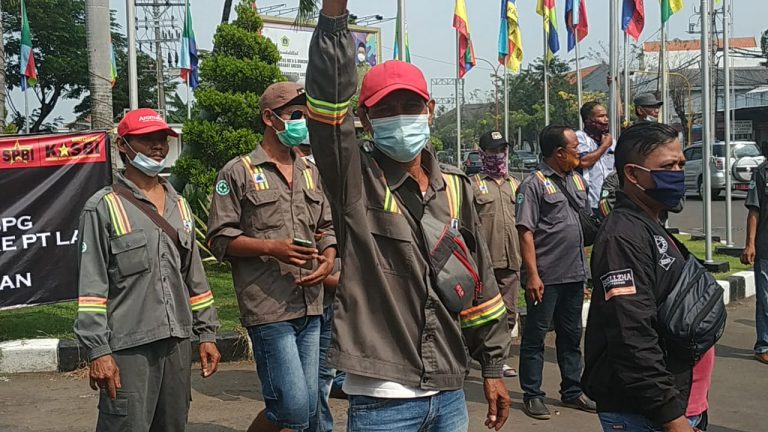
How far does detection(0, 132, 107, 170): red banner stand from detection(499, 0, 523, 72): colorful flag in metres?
14.4

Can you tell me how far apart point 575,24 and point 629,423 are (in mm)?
16886

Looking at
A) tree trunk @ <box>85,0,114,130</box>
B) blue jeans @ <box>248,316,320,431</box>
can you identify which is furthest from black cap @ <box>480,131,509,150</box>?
tree trunk @ <box>85,0,114,130</box>

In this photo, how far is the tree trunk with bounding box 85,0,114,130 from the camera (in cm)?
820

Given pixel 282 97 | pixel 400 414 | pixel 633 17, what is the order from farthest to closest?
pixel 633 17 → pixel 282 97 → pixel 400 414

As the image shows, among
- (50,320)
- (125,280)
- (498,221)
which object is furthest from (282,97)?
(50,320)

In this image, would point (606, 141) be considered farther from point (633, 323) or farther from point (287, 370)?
point (633, 323)

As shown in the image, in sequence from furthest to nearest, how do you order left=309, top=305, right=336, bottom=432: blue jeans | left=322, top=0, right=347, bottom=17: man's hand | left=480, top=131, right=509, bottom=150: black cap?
left=480, top=131, right=509, bottom=150: black cap → left=309, top=305, right=336, bottom=432: blue jeans → left=322, top=0, right=347, bottom=17: man's hand

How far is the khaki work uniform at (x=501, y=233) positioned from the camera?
21.9 feet

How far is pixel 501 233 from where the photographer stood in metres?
6.71

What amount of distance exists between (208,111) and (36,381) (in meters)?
5.11

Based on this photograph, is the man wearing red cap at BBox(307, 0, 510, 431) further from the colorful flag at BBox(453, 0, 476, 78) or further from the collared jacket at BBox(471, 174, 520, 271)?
the colorful flag at BBox(453, 0, 476, 78)

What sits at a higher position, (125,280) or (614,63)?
(614,63)

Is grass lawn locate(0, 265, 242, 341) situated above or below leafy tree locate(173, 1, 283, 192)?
below

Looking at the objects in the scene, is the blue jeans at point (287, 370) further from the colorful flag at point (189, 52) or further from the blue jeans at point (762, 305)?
the colorful flag at point (189, 52)
